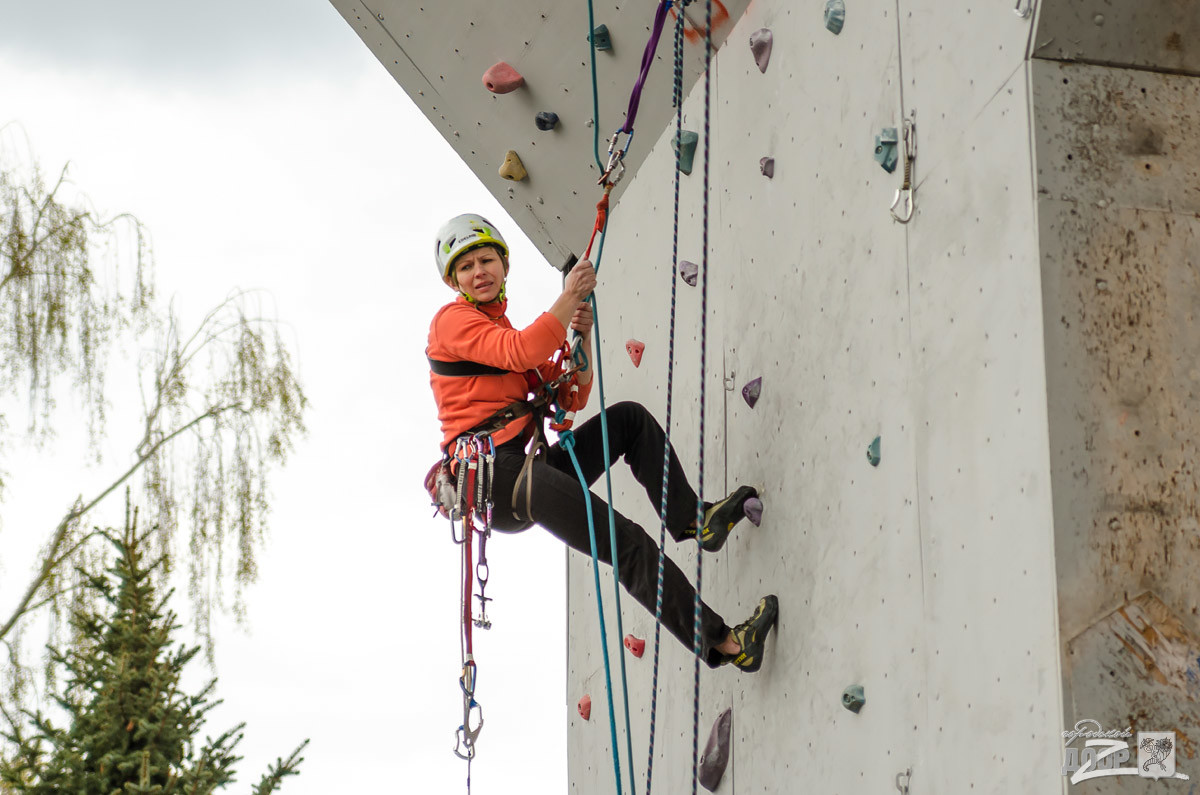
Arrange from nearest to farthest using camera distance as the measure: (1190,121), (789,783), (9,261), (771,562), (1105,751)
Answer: (1105,751) → (1190,121) → (789,783) → (771,562) → (9,261)

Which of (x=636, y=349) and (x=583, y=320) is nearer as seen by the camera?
(x=583, y=320)

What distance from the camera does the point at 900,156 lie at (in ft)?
8.70

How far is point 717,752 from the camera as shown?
3416 millimetres

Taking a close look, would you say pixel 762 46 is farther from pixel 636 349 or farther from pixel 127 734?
pixel 127 734

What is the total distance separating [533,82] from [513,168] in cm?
42

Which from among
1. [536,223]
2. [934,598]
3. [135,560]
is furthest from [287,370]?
[934,598]

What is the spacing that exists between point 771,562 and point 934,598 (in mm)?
840

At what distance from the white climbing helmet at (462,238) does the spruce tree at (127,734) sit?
131 cm

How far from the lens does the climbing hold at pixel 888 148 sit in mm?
2662

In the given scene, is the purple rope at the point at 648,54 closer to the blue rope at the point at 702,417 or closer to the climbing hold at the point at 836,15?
the blue rope at the point at 702,417

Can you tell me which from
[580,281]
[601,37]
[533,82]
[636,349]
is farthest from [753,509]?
[533,82]

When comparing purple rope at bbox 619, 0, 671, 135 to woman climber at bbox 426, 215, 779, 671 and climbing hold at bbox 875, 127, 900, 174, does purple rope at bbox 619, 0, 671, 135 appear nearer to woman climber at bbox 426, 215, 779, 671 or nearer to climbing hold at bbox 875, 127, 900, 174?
woman climber at bbox 426, 215, 779, 671

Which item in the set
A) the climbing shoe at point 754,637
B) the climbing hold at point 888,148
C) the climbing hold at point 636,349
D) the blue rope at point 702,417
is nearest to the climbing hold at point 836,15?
the blue rope at point 702,417

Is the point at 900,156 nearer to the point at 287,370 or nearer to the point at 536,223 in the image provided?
the point at 536,223
